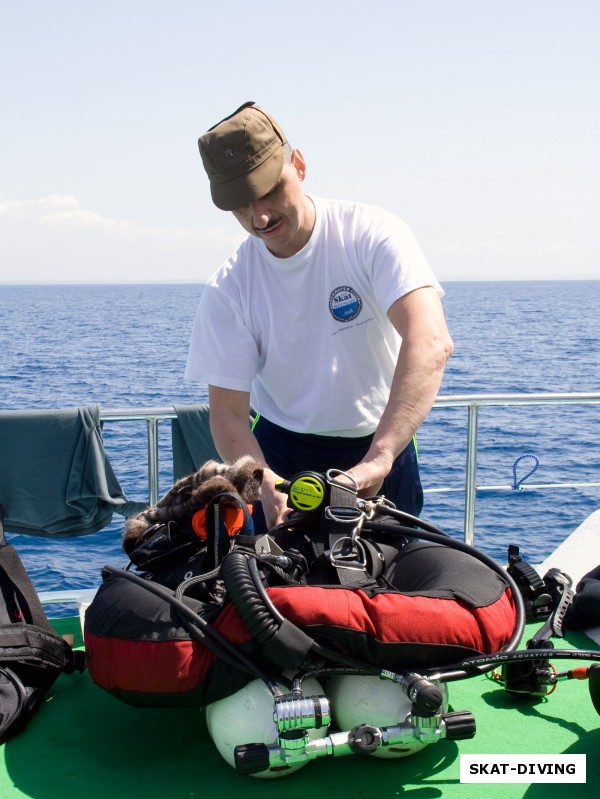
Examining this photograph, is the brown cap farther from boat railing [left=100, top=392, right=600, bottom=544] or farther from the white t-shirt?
boat railing [left=100, top=392, right=600, bottom=544]

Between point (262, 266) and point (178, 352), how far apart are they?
131 ft

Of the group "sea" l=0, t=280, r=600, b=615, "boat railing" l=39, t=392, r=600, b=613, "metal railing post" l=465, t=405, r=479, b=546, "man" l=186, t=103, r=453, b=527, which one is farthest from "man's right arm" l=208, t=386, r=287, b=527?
"metal railing post" l=465, t=405, r=479, b=546

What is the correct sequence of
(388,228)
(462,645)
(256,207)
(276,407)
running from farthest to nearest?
(276,407) < (388,228) < (256,207) < (462,645)

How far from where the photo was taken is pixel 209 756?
2312 mm

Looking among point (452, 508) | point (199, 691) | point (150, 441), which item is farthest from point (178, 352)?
point (199, 691)

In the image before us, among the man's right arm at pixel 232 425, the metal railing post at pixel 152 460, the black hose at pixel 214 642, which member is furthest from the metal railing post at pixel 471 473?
the black hose at pixel 214 642

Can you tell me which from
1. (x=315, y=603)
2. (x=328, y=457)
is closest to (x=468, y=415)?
(x=328, y=457)

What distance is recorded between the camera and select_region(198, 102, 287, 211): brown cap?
2621 mm

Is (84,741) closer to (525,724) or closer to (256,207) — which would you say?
(525,724)

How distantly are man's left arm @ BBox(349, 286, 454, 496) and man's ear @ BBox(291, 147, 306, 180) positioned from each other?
0.54 m

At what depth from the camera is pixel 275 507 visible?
2.78 m

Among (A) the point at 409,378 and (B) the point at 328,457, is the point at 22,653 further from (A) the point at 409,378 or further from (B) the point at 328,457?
(A) the point at 409,378

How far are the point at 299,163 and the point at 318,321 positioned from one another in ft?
1.71

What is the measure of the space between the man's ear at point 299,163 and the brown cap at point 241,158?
161 millimetres
